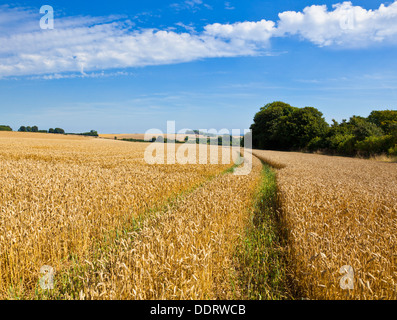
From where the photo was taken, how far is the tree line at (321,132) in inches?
1467

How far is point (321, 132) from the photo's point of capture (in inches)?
2411

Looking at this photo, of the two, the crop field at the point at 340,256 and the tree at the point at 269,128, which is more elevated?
the tree at the point at 269,128

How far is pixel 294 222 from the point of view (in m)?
5.33

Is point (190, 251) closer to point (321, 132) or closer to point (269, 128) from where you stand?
point (321, 132)

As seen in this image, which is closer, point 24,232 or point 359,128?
point 24,232

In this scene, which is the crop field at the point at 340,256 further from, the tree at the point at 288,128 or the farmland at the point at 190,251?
the tree at the point at 288,128

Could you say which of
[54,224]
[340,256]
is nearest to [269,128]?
[340,256]

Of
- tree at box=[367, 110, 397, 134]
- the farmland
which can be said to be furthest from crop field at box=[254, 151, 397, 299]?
tree at box=[367, 110, 397, 134]

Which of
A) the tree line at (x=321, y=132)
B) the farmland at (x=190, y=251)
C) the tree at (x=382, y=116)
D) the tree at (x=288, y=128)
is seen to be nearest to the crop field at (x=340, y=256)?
the farmland at (x=190, y=251)

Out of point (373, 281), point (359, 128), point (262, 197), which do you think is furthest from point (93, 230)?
point (359, 128)
